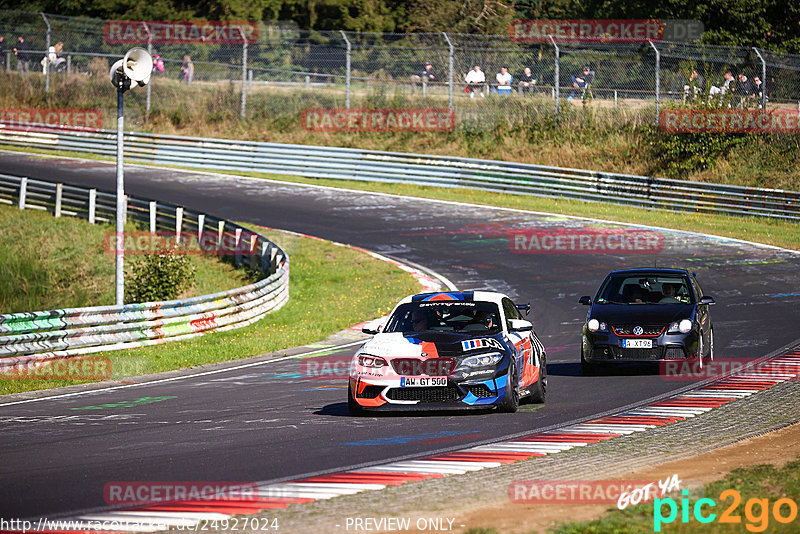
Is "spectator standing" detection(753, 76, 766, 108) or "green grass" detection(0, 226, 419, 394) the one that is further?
"spectator standing" detection(753, 76, 766, 108)

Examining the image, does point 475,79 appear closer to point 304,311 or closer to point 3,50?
point 304,311

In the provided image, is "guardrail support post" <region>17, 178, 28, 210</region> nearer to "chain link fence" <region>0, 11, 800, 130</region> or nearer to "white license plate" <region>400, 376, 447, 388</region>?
"chain link fence" <region>0, 11, 800, 130</region>

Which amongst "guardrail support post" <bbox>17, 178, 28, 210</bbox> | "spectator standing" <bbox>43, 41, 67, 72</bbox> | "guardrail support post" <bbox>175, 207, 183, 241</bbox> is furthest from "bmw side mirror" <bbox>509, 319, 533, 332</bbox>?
"spectator standing" <bbox>43, 41, 67, 72</bbox>

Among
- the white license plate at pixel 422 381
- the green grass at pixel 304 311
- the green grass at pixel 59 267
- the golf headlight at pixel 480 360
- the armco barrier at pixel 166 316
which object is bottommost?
the green grass at pixel 59 267

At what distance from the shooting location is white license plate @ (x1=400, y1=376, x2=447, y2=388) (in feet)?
36.1

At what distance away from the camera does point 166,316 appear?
62.1 ft

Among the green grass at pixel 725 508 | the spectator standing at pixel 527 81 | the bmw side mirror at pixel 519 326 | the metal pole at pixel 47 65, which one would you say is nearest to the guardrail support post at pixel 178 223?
the spectator standing at pixel 527 81

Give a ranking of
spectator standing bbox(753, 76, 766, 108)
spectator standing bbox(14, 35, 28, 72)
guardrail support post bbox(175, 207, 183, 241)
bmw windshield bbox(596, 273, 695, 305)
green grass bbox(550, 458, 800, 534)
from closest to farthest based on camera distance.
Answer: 1. green grass bbox(550, 458, 800, 534)
2. bmw windshield bbox(596, 273, 695, 305)
3. guardrail support post bbox(175, 207, 183, 241)
4. spectator standing bbox(753, 76, 766, 108)
5. spectator standing bbox(14, 35, 28, 72)

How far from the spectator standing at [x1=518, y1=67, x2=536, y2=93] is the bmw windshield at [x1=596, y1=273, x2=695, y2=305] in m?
22.9

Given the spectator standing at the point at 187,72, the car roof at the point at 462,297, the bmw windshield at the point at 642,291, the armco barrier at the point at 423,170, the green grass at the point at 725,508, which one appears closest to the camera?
the green grass at the point at 725,508

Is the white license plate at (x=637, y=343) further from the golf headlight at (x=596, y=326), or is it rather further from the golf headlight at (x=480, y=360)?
the golf headlight at (x=480, y=360)

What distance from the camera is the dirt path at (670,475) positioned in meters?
6.84

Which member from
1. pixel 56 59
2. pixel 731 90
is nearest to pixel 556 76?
pixel 731 90

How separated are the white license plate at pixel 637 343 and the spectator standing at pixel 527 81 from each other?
24588 mm
